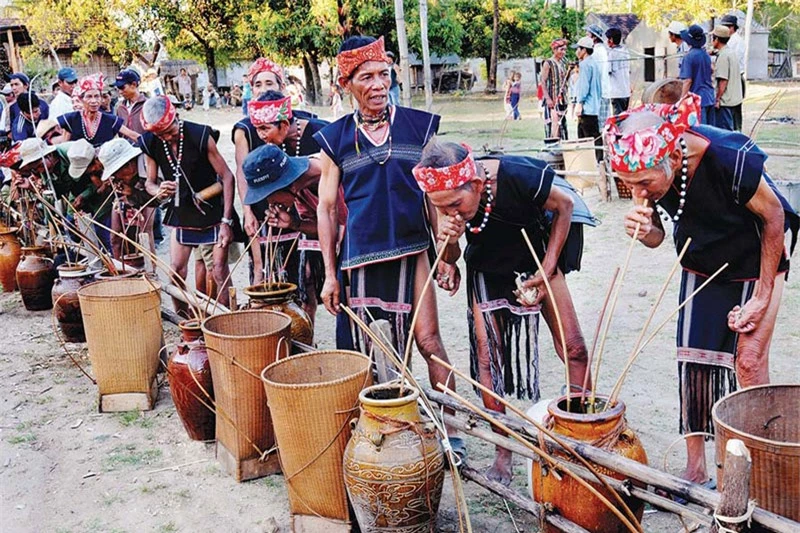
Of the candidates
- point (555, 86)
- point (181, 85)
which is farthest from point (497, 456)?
point (181, 85)

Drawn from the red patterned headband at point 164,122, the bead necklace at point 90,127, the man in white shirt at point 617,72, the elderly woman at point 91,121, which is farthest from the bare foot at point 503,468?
the man in white shirt at point 617,72

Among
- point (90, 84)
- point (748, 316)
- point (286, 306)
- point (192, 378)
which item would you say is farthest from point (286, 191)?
point (90, 84)

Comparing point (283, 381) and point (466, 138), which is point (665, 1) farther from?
point (283, 381)

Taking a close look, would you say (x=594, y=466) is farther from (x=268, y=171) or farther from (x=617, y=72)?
(x=617, y=72)

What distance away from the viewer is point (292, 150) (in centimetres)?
511

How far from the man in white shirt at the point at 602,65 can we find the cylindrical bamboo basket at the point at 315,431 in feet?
25.9

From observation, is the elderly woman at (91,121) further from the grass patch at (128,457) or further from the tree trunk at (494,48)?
the tree trunk at (494,48)

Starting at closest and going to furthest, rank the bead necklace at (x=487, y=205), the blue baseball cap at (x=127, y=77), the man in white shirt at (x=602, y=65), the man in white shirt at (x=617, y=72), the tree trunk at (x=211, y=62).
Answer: the bead necklace at (x=487, y=205) < the blue baseball cap at (x=127, y=77) < the man in white shirt at (x=602, y=65) < the man in white shirt at (x=617, y=72) < the tree trunk at (x=211, y=62)

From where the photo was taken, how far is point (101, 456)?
438 centimetres

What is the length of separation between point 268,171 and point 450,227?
1.40 metres

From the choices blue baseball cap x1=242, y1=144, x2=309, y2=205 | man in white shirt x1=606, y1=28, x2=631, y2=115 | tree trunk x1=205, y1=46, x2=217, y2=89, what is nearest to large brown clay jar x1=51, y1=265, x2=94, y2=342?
blue baseball cap x1=242, y1=144, x2=309, y2=205

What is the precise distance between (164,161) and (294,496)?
121 inches

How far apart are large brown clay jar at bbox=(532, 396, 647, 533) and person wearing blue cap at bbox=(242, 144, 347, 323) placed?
2.06 m

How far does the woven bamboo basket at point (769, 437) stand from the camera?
209 cm
